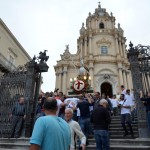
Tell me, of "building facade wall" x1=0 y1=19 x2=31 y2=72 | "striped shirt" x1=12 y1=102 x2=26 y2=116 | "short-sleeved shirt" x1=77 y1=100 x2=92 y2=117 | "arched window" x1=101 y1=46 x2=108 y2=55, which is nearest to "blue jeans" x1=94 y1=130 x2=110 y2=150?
"short-sleeved shirt" x1=77 y1=100 x2=92 y2=117

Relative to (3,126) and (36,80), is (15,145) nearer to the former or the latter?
(3,126)

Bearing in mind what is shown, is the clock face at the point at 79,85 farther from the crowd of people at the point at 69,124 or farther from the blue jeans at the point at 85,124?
the blue jeans at the point at 85,124

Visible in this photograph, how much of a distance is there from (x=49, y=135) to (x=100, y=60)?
28.6 m

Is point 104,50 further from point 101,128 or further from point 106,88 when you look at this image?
point 101,128

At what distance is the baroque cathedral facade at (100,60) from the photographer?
28875 millimetres

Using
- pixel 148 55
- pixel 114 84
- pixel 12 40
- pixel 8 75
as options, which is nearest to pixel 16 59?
pixel 12 40

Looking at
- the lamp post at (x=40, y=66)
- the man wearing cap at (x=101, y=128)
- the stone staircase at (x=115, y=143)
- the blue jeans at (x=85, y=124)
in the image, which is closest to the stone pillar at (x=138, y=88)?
the stone staircase at (x=115, y=143)

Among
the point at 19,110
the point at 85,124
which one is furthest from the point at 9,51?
the point at 85,124

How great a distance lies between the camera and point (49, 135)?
6.97ft

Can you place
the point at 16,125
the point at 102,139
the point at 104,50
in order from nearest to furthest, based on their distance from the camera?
the point at 102,139, the point at 16,125, the point at 104,50

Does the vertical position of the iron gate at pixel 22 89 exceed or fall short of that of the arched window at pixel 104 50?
it falls short

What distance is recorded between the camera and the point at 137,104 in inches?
288

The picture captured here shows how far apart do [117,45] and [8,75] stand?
86.9 feet

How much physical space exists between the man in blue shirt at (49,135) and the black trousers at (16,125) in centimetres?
606
